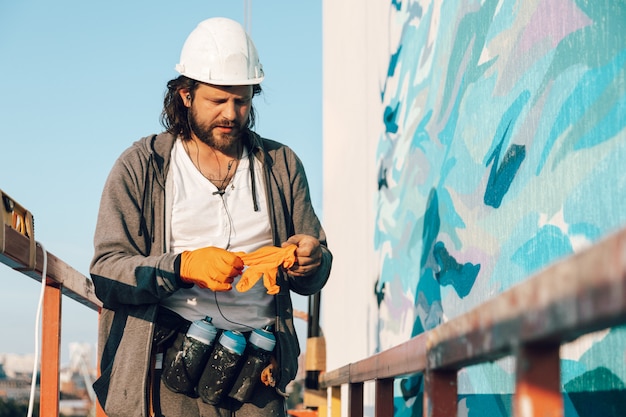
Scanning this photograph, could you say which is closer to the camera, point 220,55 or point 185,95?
point 220,55

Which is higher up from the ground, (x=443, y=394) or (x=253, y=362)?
(x=253, y=362)

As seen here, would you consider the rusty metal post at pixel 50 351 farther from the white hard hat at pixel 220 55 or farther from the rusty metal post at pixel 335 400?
the rusty metal post at pixel 335 400

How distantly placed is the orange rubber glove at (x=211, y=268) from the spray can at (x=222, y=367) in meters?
0.22

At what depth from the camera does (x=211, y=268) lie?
2.43 metres

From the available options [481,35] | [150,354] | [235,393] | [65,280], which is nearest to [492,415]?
[235,393]

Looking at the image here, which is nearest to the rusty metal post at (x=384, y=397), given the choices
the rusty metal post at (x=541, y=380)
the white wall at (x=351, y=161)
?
the rusty metal post at (x=541, y=380)

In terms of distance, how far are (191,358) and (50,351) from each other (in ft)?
2.53

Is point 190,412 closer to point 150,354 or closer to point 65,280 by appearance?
point 150,354

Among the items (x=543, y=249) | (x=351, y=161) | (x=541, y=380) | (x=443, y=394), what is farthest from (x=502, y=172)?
(x=351, y=161)

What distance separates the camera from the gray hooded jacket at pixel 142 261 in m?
2.55

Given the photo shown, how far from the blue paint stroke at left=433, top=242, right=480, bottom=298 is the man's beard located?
3.08 ft

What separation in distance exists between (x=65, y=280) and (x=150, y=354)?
0.77m

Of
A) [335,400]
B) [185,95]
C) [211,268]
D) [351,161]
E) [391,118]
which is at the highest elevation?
[351,161]

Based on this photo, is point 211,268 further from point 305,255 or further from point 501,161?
point 501,161
